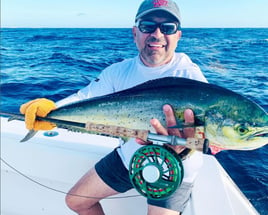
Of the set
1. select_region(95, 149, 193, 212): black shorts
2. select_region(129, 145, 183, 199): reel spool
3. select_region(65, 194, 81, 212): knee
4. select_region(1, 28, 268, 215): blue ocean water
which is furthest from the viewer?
select_region(1, 28, 268, 215): blue ocean water

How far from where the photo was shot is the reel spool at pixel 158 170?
1.63 meters

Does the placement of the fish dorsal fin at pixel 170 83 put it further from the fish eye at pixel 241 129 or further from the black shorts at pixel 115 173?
the black shorts at pixel 115 173

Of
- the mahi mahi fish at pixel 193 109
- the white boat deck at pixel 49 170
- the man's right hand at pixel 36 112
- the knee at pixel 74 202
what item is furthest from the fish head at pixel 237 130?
the knee at pixel 74 202

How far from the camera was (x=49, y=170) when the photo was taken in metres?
2.70

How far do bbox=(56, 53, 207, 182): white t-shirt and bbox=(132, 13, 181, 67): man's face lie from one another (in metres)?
0.05

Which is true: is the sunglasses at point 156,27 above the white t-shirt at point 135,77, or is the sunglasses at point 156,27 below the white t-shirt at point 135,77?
above

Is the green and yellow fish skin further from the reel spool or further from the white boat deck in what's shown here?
the white boat deck

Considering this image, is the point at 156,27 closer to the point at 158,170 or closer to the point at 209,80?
the point at 158,170

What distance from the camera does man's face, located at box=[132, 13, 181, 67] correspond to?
76.9 inches

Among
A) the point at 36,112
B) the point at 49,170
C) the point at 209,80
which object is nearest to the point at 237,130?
the point at 36,112

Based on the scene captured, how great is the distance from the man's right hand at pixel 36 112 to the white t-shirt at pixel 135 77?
0.57ft

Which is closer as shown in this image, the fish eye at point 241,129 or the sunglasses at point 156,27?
the fish eye at point 241,129

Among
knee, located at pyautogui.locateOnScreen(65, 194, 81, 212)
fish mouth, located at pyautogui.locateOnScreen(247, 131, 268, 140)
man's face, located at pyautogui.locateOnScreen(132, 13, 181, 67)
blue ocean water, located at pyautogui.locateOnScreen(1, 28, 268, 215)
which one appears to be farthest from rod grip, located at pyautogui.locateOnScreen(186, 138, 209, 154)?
blue ocean water, located at pyautogui.locateOnScreen(1, 28, 268, 215)

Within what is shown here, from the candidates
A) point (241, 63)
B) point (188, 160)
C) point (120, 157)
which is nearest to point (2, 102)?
point (120, 157)
